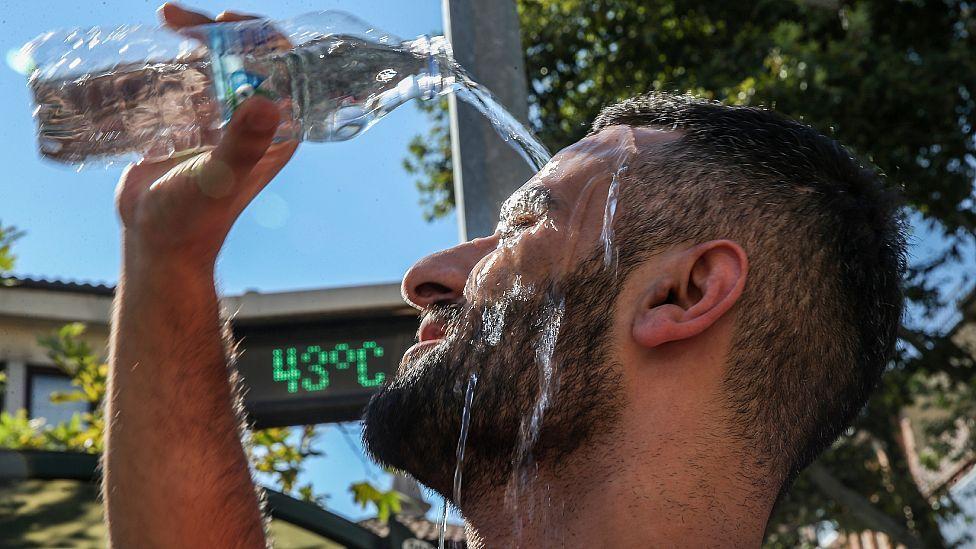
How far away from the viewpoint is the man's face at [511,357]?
1.85 m

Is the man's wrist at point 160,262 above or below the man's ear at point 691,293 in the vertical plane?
above

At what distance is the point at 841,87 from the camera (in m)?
8.48

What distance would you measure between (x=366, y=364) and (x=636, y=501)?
323 centimetres

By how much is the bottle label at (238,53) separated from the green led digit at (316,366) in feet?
9.63

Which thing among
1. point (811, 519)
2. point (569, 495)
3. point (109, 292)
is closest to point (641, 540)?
point (569, 495)

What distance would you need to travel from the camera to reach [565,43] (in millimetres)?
9547

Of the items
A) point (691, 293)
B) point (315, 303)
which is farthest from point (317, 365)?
point (691, 293)

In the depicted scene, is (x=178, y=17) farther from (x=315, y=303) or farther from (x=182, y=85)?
(x=315, y=303)

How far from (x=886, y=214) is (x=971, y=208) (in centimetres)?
783

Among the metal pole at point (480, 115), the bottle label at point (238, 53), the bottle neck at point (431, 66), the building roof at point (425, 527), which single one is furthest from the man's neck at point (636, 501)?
the building roof at point (425, 527)

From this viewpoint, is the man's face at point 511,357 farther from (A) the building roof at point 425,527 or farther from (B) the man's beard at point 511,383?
(A) the building roof at point 425,527

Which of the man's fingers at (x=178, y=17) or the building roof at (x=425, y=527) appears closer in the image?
the man's fingers at (x=178, y=17)

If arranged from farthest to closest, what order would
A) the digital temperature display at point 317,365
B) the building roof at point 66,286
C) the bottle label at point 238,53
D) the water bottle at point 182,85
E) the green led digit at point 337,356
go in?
the building roof at point 66,286, the green led digit at point 337,356, the digital temperature display at point 317,365, the water bottle at point 182,85, the bottle label at point 238,53

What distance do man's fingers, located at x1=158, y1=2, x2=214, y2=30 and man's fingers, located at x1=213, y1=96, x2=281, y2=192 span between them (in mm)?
458
